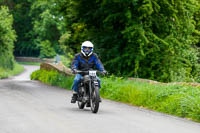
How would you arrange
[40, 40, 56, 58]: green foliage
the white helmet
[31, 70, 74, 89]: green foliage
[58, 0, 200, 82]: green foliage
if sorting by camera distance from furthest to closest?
[40, 40, 56, 58]: green foliage, [31, 70, 74, 89]: green foliage, [58, 0, 200, 82]: green foliage, the white helmet

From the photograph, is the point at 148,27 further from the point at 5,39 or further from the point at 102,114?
the point at 5,39

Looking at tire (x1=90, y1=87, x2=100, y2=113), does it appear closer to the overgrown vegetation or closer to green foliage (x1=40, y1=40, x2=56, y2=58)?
the overgrown vegetation

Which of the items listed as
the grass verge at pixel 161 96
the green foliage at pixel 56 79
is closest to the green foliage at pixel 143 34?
the green foliage at pixel 56 79

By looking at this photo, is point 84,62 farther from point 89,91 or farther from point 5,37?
point 5,37

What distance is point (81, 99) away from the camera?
13.0 meters

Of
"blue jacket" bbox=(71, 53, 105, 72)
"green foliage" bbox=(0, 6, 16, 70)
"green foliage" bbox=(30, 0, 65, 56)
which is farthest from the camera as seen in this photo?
"green foliage" bbox=(30, 0, 65, 56)

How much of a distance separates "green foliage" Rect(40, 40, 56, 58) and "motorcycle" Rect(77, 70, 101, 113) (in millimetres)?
70072

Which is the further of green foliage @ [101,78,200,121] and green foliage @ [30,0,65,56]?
green foliage @ [30,0,65,56]

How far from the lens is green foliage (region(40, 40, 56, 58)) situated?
8288 centimetres

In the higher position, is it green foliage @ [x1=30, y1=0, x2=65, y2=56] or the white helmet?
green foliage @ [x1=30, y1=0, x2=65, y2=56]

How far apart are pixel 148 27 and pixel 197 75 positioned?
705 centimetres

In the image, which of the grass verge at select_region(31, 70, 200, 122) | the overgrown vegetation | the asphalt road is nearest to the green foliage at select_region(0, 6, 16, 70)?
the overgrown vegetation

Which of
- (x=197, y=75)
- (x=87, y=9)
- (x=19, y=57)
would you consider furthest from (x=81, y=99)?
(x=19, y=57)

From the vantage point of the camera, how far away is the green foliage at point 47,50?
8288 cm
